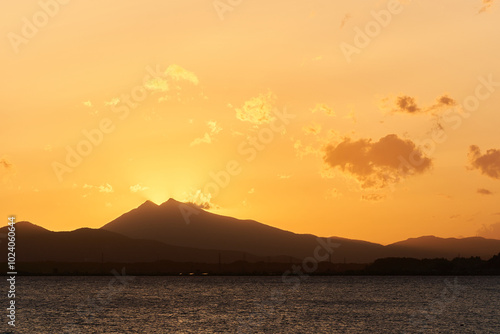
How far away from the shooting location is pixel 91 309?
125250 millimetres

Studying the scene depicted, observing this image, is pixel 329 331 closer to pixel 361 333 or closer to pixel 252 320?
pixel 361 333

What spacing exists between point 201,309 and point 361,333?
4357 centimetres

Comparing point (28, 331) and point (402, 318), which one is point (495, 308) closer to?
point (402, 318)

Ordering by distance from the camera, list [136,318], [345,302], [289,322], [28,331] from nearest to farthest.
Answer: [28,331], [289,322], [136,318], [345,302]

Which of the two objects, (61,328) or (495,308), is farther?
(495,308)

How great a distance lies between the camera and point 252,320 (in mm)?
101750

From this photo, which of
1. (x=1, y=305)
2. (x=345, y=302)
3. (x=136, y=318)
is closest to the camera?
(x=136, y=318)

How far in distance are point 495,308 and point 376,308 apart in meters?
23.2

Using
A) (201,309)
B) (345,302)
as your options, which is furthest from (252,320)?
(345,302)

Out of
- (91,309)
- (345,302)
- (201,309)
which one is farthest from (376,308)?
(91,309)

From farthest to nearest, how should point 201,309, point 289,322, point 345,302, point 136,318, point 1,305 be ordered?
point 345,302
point 1,305
point 201,309
point 136,318
point 289,322

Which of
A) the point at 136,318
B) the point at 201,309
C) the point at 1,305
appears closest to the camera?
the point at 136,318

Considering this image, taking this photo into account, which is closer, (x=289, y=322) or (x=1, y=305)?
(x=289, y=322)

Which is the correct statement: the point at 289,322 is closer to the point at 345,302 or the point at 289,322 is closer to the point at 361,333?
the point at 361,333
